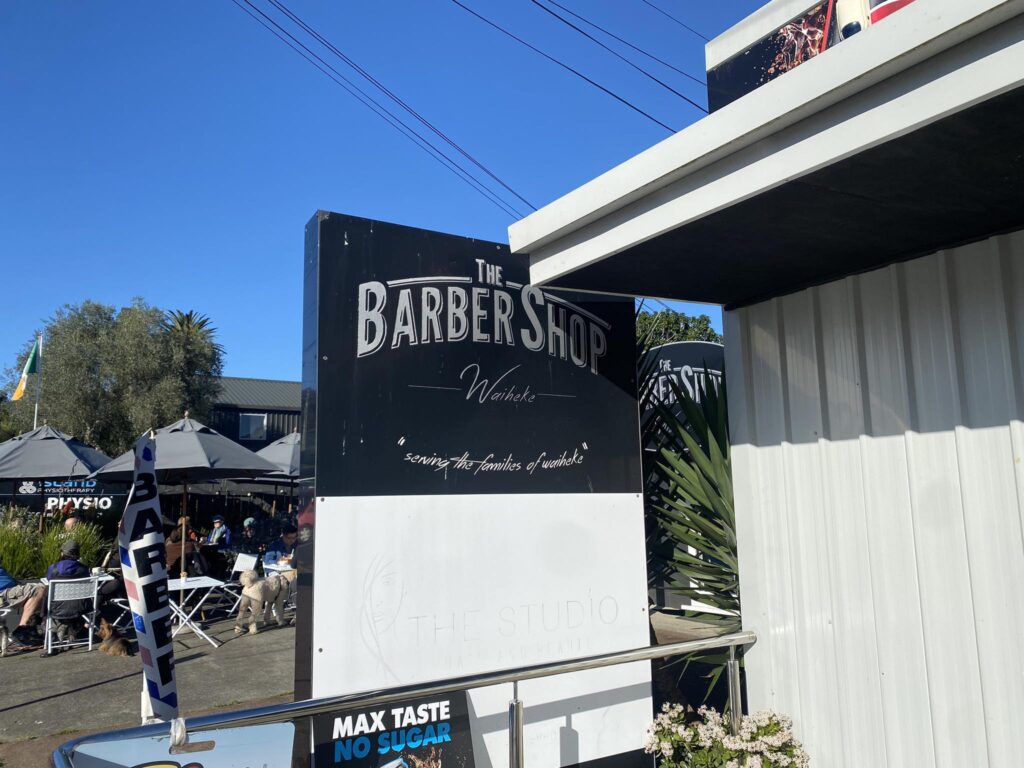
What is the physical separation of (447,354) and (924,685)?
227 cm

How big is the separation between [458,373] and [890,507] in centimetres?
A: 184

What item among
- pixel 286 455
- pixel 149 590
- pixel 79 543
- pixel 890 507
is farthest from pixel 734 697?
pixel 79 543

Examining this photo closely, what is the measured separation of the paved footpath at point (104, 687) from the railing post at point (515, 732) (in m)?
3.67

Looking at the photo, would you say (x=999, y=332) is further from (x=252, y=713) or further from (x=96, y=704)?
(x=96, y=704)

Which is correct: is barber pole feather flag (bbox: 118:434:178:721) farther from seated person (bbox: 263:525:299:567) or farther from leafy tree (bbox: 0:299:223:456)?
leafy tree (bbox: 0:299:223:456)

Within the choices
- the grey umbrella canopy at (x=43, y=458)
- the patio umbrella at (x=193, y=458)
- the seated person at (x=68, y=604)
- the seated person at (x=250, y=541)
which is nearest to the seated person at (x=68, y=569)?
the seated person at (x=68, y=604)

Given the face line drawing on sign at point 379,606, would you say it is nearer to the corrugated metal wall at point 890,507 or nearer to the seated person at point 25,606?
the corrugated metal wall at point 890,507

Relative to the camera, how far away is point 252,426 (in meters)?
41.2

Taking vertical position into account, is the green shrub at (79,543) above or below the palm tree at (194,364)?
below

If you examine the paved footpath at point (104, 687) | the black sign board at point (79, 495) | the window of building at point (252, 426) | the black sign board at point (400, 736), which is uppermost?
the window of building at point (252, 426)

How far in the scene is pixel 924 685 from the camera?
2.97 metres

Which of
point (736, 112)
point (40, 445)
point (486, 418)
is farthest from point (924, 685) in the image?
point (40, 445)

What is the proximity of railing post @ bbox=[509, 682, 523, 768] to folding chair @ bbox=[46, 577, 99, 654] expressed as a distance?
7.31m

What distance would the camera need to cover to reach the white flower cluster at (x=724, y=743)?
3.21 m
